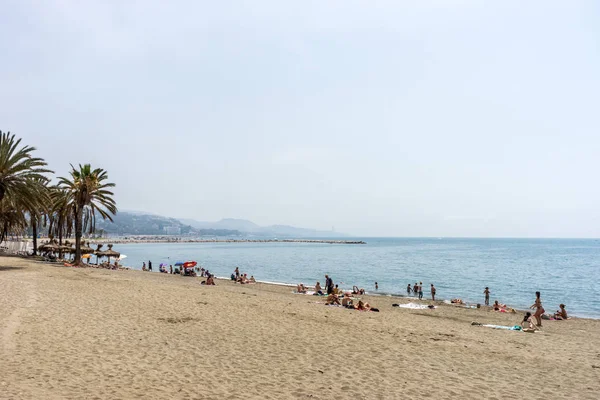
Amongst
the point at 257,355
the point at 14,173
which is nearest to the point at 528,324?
the point at 257,355

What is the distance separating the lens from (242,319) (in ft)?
48.3

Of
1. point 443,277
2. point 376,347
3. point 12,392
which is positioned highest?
point 12,392

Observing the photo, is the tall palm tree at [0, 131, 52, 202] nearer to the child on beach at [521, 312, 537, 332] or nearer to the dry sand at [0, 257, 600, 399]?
the dry sand at [0, 257, 600, 399]

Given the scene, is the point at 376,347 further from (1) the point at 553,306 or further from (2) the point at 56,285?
(1) the point at 553,306

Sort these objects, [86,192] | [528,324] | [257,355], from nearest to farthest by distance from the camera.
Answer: [257,355] → [528,324] → [86,192]

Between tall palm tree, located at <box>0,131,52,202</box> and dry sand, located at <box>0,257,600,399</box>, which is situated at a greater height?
tall palm tree, located at <box>0,131,52,202</box>

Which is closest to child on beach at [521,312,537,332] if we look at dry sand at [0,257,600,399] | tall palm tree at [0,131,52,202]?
dry sand at [0,257,600,399]

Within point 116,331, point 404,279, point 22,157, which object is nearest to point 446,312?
point 116,331

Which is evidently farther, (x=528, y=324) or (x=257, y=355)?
(x=528, y=324)

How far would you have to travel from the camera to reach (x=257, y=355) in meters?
10.1

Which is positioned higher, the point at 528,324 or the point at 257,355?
the point at 257,355

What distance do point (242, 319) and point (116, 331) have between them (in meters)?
4.56

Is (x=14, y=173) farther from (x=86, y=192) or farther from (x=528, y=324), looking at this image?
(x=528, y=324)

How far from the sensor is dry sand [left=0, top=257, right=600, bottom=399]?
A: 25.2 ft
